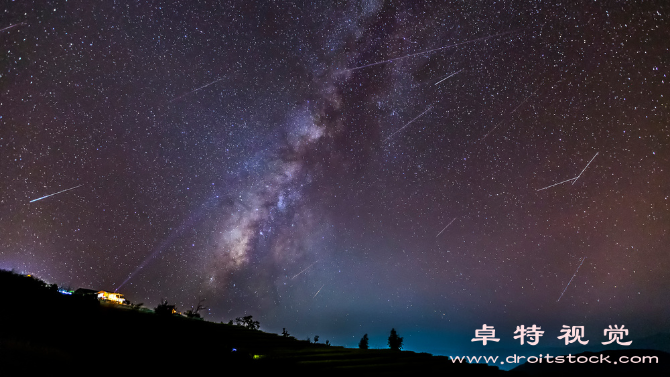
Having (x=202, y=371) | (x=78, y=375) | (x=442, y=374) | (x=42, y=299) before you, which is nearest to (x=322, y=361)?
(x=442, y=374)

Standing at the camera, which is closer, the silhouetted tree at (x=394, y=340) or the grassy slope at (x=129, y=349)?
the grassy slope at (x=129, y=349)

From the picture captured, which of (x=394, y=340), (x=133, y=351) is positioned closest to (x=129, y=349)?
(x=133, y=351)

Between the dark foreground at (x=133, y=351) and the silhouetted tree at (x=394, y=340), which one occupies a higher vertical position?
the silhouetted tree at (x=394, y=340)

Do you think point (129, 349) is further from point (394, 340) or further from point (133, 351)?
point (394, 340)

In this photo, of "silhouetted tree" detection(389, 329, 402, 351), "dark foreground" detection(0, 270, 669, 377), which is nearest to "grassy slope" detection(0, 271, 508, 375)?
"dark foreground" detection(0, 270, 669, 377)

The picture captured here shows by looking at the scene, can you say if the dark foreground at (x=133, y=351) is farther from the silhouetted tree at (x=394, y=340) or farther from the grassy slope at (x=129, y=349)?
the silhouetted tree at (x=394, y=340)

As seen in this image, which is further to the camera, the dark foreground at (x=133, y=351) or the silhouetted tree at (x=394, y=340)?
the silhouetted tree at (x=394, y=340)

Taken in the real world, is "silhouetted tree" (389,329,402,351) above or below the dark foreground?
above

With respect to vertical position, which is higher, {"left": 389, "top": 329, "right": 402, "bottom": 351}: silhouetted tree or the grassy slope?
{"left": 389, "top": 329, "right": 402, "bottom": 351}: silhouetted tree

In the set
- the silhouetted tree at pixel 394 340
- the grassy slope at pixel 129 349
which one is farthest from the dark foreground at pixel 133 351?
the silhouetted tree at pixel 394 340

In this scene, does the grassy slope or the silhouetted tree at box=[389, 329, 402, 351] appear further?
the silhouetted tree at box=[389, 329, 402, 351]

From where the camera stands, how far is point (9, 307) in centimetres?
819

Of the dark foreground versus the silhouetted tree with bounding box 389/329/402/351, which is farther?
the silhouetted tree with bounding box 389/329/402/351

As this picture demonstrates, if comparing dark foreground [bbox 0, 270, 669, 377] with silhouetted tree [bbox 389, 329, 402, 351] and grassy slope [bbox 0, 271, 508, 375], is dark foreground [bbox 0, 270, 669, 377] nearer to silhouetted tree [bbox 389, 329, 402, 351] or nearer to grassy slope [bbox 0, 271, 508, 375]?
grassy slope [bbox 0, 271, 508, 375]
